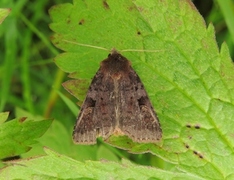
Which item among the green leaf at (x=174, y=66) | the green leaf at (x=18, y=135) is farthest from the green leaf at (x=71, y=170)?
the green leaf at (x=18, y=135)

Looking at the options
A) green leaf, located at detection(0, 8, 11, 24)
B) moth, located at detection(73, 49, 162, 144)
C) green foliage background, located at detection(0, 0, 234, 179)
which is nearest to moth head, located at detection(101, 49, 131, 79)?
moth, located at detection(73, 49, 162, 144)

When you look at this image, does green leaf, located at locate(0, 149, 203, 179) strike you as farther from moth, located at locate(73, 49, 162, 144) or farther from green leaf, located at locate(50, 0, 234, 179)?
moth, located at locate(73, 49, 162, 144)

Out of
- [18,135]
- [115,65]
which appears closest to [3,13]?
[18,135]

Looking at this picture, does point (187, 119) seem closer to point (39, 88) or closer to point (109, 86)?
point (109, 86)

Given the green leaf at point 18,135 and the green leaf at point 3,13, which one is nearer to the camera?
the green leaf at point 3,13

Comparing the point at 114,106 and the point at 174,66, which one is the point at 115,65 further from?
the point at 174,66

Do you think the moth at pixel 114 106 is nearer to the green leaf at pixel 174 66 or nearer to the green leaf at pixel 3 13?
the green leaf at pixel 174 66
